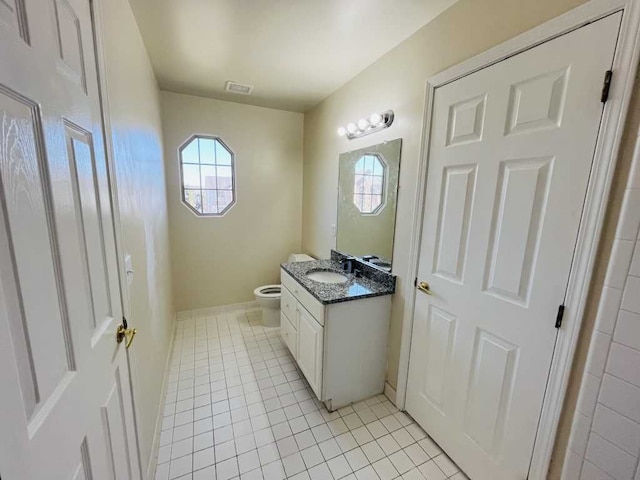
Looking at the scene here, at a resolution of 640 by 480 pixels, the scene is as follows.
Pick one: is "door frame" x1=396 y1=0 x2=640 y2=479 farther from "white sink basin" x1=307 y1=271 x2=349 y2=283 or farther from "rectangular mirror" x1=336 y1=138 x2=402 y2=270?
"white sink basin" x1=307 y1=271 x2=349 y2=283

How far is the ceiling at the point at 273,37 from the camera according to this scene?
4.74 feet

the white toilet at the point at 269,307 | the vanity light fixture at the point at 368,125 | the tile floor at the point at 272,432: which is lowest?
the tile floor at the point at 272,432

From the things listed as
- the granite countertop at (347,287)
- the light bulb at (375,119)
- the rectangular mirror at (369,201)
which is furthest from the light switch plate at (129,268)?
the light bulb at (375,119)

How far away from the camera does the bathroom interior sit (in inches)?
30.0

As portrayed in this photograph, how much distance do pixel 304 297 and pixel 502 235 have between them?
1292 mm

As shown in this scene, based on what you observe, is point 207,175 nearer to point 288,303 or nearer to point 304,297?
point 288,303

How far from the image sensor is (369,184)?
2.13 metres

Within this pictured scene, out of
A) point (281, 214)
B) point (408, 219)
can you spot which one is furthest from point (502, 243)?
point (281, 214)

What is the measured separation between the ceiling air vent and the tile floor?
8.21ft

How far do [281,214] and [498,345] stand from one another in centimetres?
265

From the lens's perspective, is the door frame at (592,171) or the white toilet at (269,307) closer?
the door frame at (592,171)

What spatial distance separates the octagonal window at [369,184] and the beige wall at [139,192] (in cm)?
155

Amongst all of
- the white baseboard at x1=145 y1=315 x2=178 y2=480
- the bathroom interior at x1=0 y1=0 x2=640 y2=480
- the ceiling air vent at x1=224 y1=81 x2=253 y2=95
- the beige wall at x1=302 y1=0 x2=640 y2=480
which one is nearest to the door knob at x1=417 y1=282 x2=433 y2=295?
the bathroom interior at x1=0 y1=0 x2=640 y2=480

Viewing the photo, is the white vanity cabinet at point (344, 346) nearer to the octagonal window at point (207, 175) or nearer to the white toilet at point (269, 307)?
the white toilet at point (269, 307)
